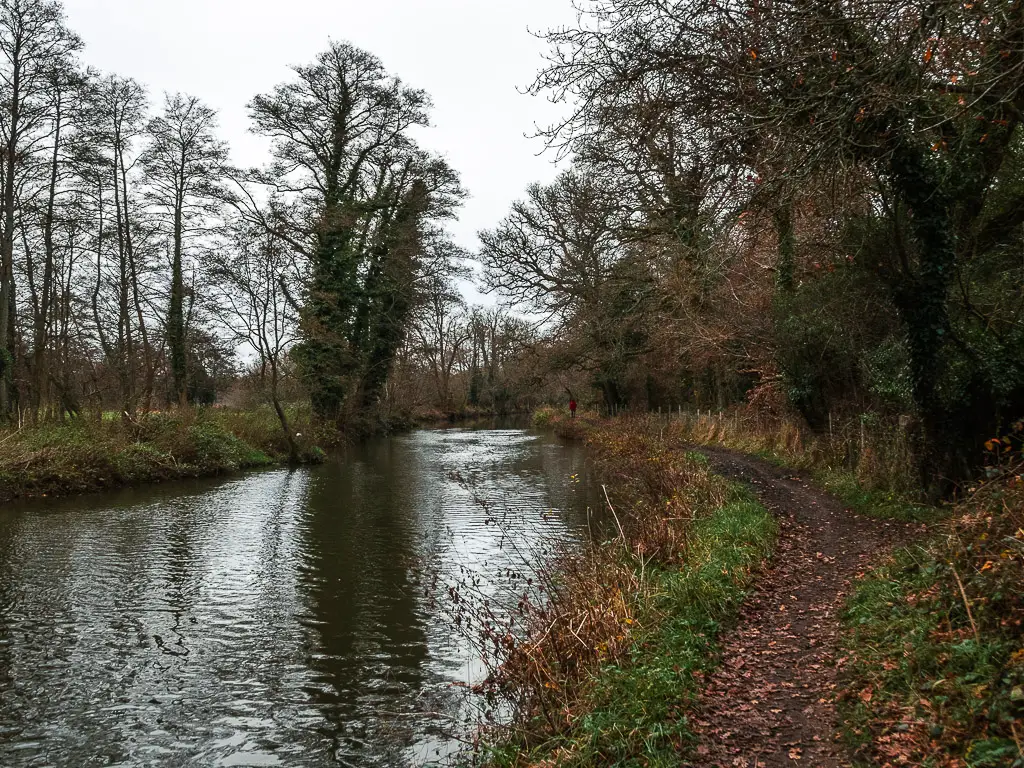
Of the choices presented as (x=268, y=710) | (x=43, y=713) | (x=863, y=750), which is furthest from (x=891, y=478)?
(x=43, y=713)

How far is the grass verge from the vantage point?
14.0 ft

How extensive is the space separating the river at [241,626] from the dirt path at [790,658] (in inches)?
87.0

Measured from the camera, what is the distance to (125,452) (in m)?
17.4

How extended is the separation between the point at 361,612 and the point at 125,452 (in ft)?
40.3

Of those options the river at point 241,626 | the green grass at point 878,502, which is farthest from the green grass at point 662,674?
the green grass at point 878,502

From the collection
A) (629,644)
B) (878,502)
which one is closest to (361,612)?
(629,644)

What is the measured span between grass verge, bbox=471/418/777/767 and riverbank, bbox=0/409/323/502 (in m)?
13.2

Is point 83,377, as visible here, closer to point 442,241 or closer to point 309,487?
point 309,487

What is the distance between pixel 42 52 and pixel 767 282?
Answer: 20.6 metres

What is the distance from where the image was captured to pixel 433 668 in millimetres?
6664

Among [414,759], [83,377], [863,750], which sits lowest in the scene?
[414,759]

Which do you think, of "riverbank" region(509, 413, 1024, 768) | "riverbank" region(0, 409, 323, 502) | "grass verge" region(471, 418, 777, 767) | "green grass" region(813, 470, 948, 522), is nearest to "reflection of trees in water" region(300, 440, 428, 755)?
"grass verge" region(471, 418, 777, 767)

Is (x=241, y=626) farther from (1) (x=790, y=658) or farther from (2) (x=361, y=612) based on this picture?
(1) (x=790, y=658)

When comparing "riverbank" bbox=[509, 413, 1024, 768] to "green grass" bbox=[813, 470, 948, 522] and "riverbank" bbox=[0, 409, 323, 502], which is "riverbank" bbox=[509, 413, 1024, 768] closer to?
"green grass" bbox=[813, 470, 948, 522]
